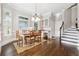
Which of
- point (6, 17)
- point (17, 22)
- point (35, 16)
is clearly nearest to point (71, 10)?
point (35, 16)

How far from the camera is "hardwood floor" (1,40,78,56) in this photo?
2256 mm

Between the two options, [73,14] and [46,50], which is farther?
[46,50]

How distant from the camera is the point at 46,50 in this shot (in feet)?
7.55

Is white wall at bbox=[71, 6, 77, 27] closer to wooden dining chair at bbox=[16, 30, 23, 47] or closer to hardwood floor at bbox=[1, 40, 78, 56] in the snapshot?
hardwood floor at bbox=[1, 40, 78, 56]

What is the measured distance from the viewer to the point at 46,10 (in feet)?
7.39

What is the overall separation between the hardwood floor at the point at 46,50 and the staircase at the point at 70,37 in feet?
0.38

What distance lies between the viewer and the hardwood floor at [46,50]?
7.40 feet

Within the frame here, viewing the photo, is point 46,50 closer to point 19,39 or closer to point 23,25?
point 19,39

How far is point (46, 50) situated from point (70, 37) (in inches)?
23.3

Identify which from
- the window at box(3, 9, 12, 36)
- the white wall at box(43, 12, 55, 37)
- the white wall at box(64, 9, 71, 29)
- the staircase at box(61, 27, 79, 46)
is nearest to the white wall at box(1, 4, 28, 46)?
the window at box(3, 9, 12, 36)

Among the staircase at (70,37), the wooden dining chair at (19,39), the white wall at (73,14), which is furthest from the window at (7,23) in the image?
the white wall at (73,14)

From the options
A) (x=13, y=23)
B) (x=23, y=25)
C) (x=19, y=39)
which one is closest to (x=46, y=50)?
(x=19, y=39)

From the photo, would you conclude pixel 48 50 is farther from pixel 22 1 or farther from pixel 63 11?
pixel 22 1

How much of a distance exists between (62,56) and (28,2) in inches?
54.5
